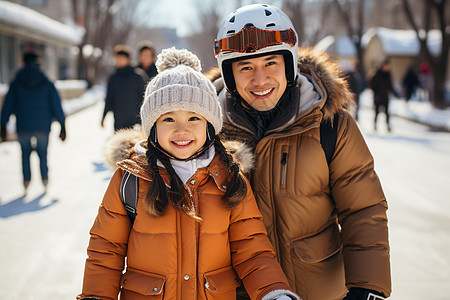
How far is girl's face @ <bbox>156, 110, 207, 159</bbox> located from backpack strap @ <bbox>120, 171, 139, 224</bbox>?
0.21 meters

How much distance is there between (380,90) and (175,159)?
11.9 m

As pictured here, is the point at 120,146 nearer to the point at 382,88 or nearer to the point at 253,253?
the point at 253,253

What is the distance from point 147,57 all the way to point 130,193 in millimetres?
6297

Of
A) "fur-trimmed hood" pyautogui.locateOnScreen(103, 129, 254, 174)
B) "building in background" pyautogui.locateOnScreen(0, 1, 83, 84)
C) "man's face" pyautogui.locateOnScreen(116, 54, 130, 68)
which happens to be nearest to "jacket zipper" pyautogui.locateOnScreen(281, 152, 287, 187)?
"fur-trimmed hood" pyautogui.locateOnScreen(103, 129, 254, 174)

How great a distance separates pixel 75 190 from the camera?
6242 millimetres

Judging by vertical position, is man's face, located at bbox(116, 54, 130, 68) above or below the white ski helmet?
above

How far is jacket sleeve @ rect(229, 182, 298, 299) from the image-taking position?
5.89ft

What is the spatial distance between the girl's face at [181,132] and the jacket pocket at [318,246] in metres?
0.63

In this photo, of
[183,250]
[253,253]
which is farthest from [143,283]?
[253,253]

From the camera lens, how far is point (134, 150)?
2.04 meters

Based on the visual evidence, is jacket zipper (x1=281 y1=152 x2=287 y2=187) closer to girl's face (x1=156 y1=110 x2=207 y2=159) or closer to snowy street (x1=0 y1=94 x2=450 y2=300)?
girl's face (x1=156 y1=110 x2=207 y2=159)

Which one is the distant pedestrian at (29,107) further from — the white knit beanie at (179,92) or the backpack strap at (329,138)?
the backpack strap at (329,138)

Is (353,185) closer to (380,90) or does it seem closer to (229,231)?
(229,231)

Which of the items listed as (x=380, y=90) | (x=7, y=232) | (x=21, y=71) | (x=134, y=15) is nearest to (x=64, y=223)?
(x=7, y=232)
